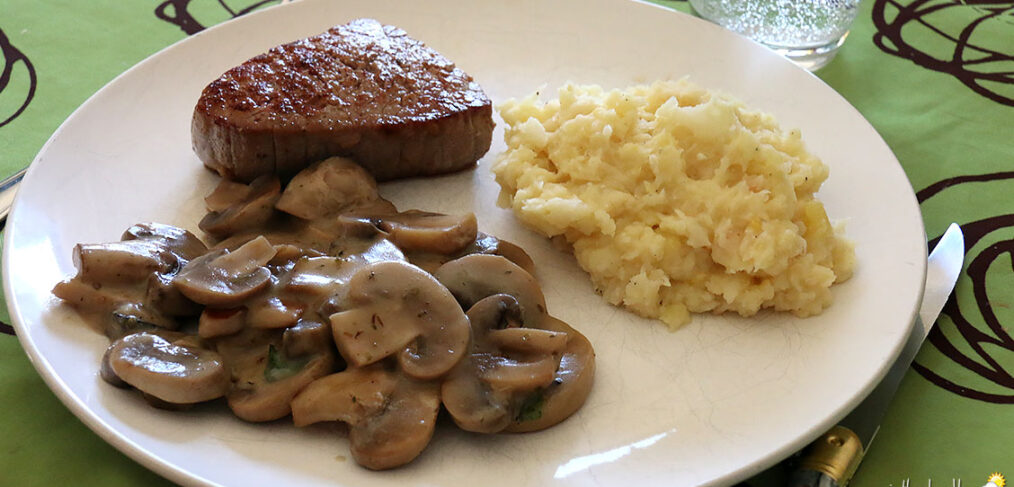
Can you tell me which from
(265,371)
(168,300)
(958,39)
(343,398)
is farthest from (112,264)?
(958,39)

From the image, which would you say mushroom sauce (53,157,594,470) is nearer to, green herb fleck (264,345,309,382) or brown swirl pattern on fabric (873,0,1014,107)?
green herb fleck (264,345,309,382)

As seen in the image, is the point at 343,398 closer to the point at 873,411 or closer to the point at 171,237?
the point at 171,237

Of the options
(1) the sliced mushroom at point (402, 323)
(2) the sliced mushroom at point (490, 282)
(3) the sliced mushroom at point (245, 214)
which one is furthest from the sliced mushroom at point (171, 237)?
(2) the sliced mushroom at point (490, 282)

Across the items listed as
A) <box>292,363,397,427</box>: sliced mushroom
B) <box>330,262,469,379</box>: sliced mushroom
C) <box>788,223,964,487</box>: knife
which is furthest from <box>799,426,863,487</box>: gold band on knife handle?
<box>292,363,397,427</box>: sliced mushroom

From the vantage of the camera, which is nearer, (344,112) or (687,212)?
(687,212)

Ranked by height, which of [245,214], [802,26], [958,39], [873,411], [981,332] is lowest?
[981,332]

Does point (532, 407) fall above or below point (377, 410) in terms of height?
below

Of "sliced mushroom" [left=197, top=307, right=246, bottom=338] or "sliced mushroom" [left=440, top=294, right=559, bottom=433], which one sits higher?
"sliced mushroom" [left=197, top=307, right=246, bottom=338]
